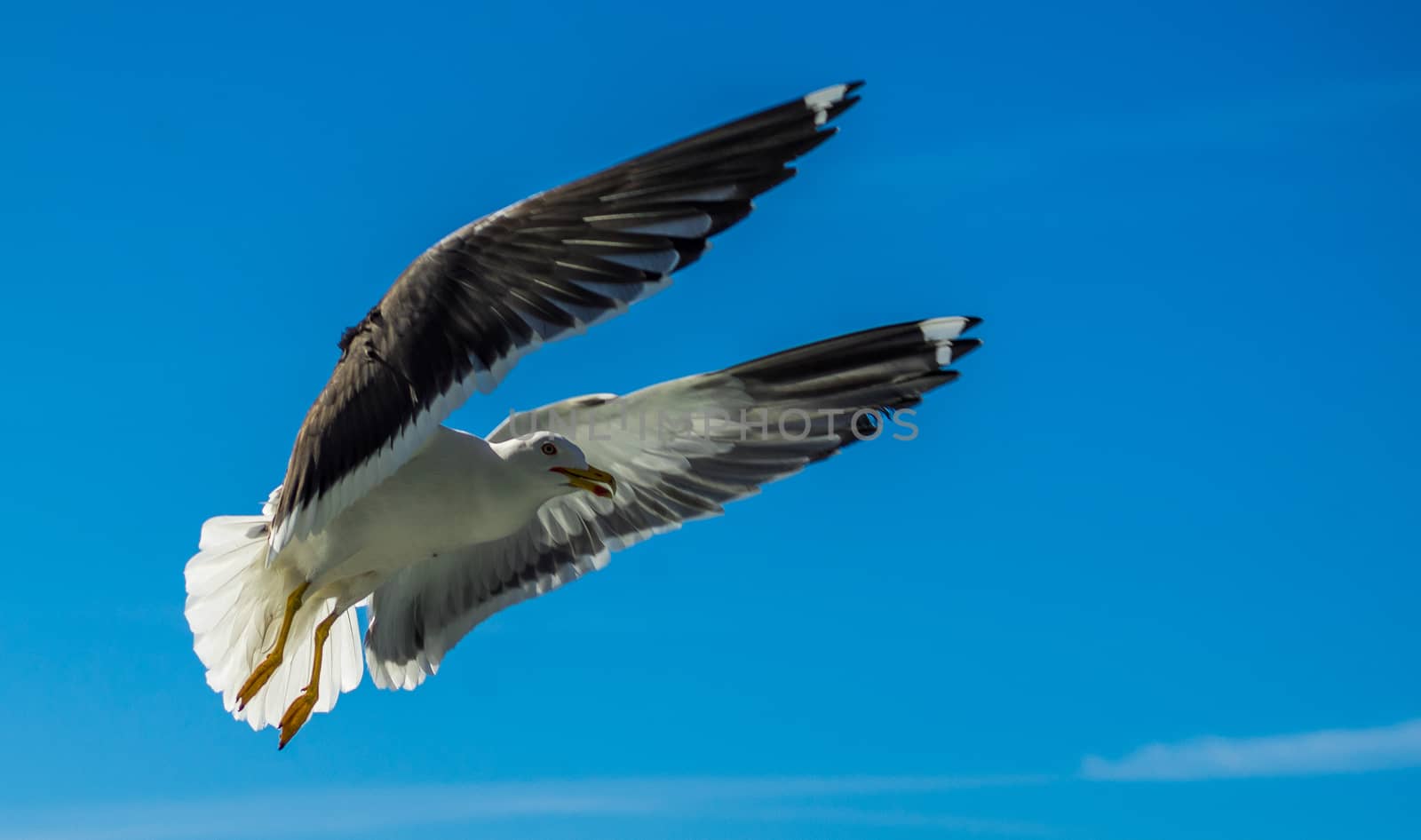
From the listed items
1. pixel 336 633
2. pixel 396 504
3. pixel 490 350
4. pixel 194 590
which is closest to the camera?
pixel 490 350

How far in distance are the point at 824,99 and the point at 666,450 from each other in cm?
176

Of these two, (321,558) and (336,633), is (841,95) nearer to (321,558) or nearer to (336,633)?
(321,558)

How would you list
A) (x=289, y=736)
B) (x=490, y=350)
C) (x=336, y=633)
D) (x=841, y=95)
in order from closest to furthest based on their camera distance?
(x=841, y=95), (x=490, y=350), (x=289, y=736), (x=336, y=633)

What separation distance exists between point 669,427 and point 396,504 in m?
1.06

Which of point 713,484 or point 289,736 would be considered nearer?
point 289,736

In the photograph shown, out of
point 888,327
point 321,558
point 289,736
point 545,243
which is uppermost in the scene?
point 888,327

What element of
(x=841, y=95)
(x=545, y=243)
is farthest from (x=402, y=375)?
(x=841, y=95)

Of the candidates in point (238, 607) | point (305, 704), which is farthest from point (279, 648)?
point (238, 607)

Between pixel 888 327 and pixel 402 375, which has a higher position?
pixel 888 327

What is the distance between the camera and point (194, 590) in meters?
4.27

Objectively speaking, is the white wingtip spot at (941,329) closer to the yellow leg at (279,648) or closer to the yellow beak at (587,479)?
the yellow beak at (587,479)

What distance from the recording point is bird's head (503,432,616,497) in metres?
3.69

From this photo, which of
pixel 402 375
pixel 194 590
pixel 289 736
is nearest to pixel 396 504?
pixel 402 375

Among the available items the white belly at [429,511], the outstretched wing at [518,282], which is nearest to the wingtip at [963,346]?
the outstretched wing at [518,282]
